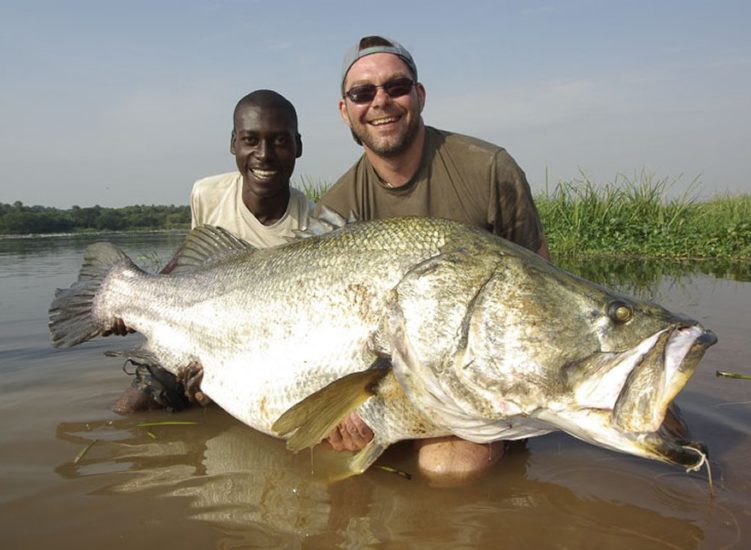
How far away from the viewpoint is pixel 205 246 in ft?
12.7

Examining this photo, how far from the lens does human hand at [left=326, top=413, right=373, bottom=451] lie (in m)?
2.99

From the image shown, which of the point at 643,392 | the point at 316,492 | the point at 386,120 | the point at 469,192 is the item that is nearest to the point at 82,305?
the point at 316,492

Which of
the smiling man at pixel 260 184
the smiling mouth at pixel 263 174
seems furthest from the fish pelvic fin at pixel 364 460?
the smiling mouth at pixel 263 174

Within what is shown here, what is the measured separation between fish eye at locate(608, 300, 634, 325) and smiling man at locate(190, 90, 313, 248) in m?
3.03

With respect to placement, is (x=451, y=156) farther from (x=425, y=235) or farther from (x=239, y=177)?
(x=239, y=177)

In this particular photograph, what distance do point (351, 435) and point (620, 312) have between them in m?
1.55

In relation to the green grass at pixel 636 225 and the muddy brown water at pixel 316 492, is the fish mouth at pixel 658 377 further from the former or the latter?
the green grass at pixel 636 225

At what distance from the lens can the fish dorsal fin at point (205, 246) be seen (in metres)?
3.76

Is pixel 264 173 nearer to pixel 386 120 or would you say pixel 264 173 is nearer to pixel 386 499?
pixel 386 120

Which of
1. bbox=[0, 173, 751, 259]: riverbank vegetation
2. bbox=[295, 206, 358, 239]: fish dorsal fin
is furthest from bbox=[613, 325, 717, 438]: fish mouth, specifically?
bbox=[0, 173, 751, 259]: riverbank vegetation

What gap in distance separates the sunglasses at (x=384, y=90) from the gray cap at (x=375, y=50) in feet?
0.58

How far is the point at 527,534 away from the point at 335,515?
793 mm

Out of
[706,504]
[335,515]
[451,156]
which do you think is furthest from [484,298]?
[451,156]

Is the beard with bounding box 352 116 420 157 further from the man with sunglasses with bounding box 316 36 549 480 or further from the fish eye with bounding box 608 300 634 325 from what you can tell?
the fish eye with bounding box 608 300 634 325
